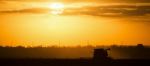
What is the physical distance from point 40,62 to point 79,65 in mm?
8957

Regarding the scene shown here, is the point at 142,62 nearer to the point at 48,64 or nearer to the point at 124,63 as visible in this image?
the point at 124,63

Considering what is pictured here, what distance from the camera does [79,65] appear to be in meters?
98.1

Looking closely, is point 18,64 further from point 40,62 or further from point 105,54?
point 105,54

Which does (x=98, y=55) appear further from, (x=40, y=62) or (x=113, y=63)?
(x=40, y=62)

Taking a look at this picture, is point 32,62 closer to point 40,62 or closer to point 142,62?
point 40,62

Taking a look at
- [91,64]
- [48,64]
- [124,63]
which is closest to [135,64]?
[124,63]

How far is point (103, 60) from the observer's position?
3888 inches

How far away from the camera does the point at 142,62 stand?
101562 mm

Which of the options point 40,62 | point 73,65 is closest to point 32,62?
point 40,62

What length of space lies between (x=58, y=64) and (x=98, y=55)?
24.5ft

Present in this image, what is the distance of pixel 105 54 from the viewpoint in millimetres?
99938

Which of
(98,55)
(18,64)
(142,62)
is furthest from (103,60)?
(18,64)

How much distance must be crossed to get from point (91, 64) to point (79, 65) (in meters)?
2.21

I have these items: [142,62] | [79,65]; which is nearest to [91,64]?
[79,65]
